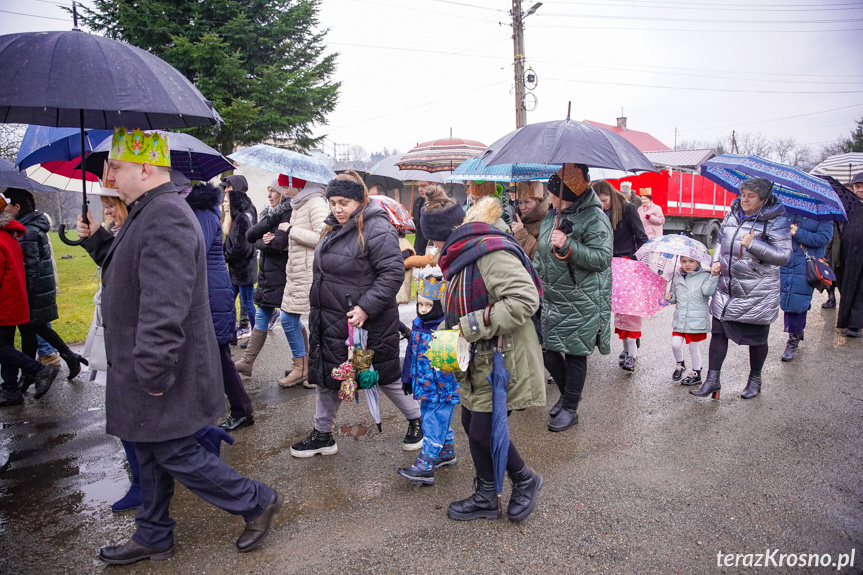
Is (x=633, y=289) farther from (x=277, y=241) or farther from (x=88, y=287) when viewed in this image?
(x=88, y=287)

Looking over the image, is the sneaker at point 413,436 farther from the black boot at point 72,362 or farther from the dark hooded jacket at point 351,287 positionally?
the black boot at point 72,362

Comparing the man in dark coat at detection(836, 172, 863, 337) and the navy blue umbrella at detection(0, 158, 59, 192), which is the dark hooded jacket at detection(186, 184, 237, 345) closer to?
the navy blue umbrella at detection(0, 158, 59, 192)

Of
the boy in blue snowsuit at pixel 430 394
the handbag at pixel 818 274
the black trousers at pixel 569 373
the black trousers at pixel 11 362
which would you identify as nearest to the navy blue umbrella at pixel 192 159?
the black trousers at pixel 11 362

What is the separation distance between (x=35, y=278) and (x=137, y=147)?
340 cm

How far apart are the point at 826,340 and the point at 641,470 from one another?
16.1 feet

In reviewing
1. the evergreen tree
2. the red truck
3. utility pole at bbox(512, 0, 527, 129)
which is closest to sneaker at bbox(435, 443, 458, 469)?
utility pole at bbox(512, 0, 527, 129)

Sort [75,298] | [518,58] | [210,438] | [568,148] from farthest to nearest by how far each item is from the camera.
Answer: [518,58]
[75,298]
[568,148]
[210,438]

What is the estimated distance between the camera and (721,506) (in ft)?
10.5

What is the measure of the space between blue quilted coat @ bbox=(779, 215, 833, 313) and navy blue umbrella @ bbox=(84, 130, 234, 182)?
5928 mm

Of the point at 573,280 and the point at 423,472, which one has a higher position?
the point at 573,280

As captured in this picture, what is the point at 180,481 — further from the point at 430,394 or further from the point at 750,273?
the point at 750,273

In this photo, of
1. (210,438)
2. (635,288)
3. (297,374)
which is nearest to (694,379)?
(635,288)

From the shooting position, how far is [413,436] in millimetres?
4039

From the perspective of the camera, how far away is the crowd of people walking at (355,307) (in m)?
2.54
